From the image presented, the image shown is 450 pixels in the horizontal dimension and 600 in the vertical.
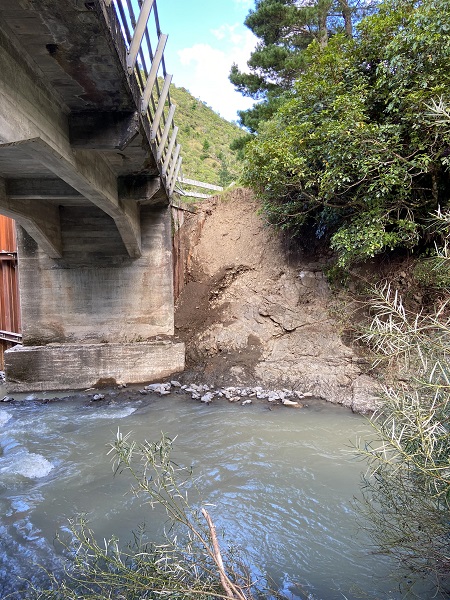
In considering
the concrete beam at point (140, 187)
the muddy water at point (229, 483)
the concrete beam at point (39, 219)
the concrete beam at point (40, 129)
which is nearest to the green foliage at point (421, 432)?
the muddy water at point (229, 483)

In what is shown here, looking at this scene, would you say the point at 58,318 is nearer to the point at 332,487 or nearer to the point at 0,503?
the point at 0,503

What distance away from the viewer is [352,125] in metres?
7.04

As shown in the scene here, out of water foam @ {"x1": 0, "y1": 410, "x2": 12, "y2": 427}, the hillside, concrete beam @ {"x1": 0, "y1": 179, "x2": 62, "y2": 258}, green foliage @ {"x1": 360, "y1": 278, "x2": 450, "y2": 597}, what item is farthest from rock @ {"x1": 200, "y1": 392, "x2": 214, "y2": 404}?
the hillside

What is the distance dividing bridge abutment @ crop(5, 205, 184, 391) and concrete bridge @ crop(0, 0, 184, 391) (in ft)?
0.09

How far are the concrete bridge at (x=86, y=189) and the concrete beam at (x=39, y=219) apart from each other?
3 centimetres

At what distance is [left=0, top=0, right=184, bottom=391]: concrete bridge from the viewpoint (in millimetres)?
3311

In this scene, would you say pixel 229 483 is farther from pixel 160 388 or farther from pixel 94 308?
pixel 94 308

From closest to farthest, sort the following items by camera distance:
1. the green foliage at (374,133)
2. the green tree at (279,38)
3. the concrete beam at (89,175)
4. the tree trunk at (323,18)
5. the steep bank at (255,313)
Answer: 1. the concrete beam at (89,175)
2. the green foliage at (374,133)
3. the steep bank at (255,313)
4. the tree trunk at (323,18)
5. the green tree at (279,38)

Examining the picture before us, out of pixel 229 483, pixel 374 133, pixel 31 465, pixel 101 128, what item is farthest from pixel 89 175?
pixel 374 133

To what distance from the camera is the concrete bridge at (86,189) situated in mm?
3311

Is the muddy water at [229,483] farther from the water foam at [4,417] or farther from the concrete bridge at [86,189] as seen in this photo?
the concrete bridge at [86,189]

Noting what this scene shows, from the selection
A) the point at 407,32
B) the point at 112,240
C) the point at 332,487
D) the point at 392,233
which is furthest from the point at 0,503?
the point at 407,32

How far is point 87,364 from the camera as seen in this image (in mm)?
9844

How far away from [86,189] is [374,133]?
528cm
